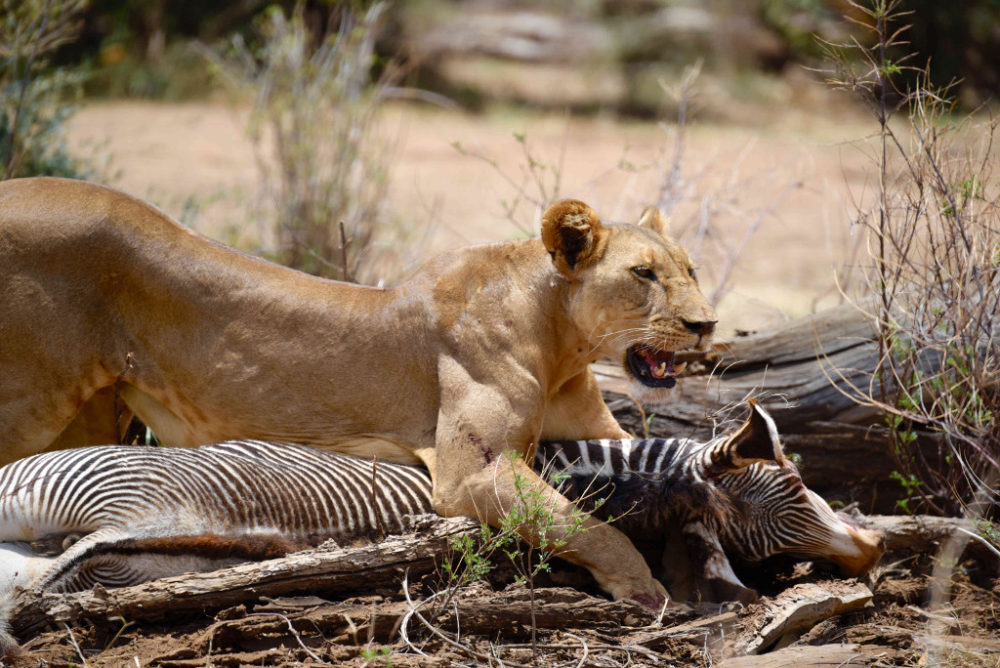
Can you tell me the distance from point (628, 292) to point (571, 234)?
0.36 meters

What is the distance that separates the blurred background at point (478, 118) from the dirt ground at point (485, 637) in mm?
1848

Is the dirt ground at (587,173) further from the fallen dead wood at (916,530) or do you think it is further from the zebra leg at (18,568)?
the zebra leg at (18,568)

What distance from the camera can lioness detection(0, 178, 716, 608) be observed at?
188 inches

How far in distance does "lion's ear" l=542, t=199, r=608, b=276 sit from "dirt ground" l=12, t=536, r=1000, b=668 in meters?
1.36

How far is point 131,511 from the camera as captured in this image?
4.31m

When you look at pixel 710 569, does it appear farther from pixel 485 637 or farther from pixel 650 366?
pixel 485 637

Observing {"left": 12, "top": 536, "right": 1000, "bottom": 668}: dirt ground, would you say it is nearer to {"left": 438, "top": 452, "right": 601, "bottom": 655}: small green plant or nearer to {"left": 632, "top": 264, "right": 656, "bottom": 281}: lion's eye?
Result: {"left": 438, "top": 452, "right": 601, "bottom": 655}: small green plant

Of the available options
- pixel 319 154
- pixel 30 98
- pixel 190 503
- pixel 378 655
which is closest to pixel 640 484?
pixel 378 655

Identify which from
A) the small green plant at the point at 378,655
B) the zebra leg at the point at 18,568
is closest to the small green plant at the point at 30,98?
the zebra leg at the point at 18,568

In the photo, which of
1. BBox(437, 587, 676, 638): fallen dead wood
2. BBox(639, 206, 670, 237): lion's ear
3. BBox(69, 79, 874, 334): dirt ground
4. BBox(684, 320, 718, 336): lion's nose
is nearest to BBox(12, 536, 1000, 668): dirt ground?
BBox(437, 587, 676, 638): fallen dead wood

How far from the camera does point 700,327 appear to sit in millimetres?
4703

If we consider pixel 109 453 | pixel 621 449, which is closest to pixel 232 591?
pixel 109 453

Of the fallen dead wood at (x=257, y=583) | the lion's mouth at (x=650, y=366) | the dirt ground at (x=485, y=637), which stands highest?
the lion's mouth at (x=650, y=366)

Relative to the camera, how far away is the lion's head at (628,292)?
4742 mm
